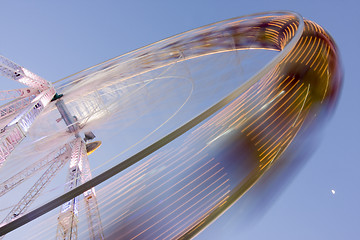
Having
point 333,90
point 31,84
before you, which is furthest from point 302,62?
point 31,84

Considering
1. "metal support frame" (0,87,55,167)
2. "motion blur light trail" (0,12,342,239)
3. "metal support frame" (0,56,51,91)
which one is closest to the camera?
"motion blur light trail" (0,12,342,239)

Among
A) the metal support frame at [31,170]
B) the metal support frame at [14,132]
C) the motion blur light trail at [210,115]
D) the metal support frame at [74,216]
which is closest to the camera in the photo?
the motion blur light trail at [210,115]

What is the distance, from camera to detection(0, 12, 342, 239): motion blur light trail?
507 centimetres

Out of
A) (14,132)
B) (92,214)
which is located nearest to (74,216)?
(92,214)

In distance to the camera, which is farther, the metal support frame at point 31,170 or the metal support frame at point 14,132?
the metal support frame at point 31,170

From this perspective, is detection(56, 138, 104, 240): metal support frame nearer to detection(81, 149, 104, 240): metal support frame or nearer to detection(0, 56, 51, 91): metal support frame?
detection(81, 149, 104, 240): metal support frame

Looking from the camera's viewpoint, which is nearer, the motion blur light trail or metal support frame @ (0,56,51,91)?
the motion blur light trail

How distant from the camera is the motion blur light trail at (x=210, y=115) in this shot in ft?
16.6

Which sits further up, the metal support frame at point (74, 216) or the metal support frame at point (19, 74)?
the metal support frame at point (19, 74)

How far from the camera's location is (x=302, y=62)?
701cm

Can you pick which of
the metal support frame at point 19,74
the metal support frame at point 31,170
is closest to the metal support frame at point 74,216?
the metal support frame at point 31,170

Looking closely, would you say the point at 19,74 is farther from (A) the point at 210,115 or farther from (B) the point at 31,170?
(A) the point at 210,115

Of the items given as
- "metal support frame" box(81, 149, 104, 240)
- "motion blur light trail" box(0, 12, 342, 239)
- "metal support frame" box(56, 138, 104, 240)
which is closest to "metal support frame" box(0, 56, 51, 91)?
"motion blur light trail" box(0, 12, 342, 239)

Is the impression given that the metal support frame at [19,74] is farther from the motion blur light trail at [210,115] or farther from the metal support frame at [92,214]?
the metal support frame at [92,214]
